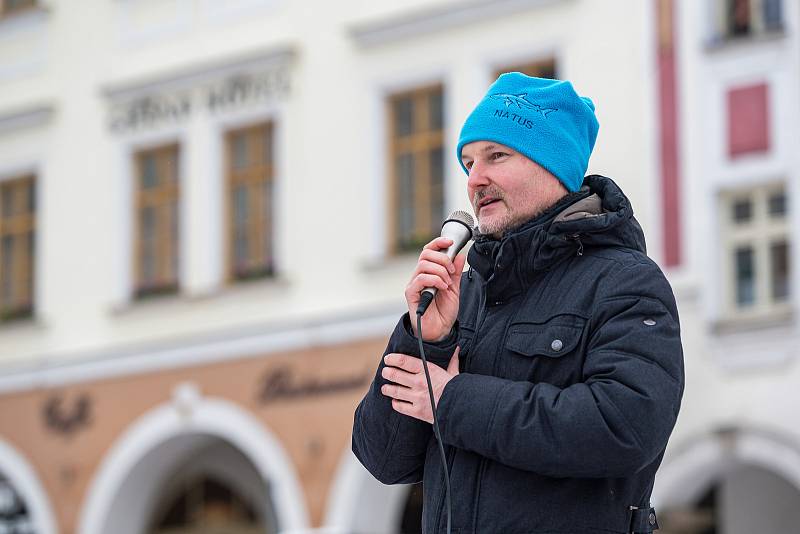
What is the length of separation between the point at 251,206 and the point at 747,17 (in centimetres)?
553

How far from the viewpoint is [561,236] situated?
3.35 meters

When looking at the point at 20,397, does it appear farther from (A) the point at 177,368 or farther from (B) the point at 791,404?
(B) the point at 791,404

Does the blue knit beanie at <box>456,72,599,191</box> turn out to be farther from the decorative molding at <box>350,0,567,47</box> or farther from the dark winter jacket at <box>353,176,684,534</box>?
the decorative molding at <box>350,0,567,47</box>

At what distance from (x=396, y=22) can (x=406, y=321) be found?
1347 centimetres

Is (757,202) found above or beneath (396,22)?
beneath

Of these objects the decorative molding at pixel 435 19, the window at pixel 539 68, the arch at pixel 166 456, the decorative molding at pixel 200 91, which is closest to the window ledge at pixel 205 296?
the arch at pixel 166 456

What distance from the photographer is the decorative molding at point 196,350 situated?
53.8 feet

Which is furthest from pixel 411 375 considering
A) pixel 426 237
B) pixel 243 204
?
pixel 243 204

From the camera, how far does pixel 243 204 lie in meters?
17.6

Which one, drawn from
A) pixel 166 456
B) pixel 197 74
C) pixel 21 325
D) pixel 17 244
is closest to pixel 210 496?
Answer: pixel 166 456

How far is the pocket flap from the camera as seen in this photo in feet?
10.6

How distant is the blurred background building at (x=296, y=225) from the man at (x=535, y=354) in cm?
1080

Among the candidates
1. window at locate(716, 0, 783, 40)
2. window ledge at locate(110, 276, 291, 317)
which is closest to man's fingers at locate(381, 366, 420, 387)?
window at locate(716, 0, 783, 40)

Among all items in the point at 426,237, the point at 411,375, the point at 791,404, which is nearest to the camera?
the point at 411,375
